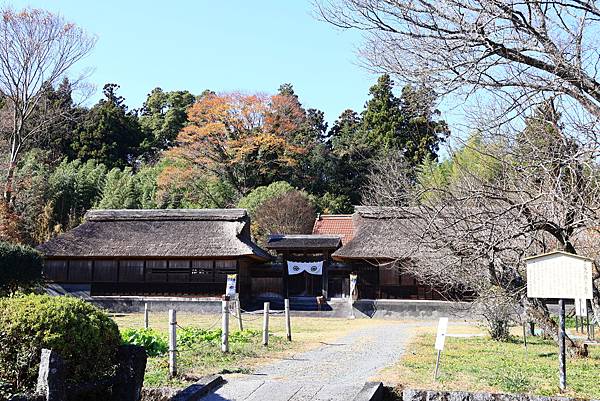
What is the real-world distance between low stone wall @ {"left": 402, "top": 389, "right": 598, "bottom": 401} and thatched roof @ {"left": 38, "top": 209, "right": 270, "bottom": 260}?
20.8 m

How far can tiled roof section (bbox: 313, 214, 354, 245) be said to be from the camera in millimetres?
35406

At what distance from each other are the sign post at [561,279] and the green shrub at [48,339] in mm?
6121

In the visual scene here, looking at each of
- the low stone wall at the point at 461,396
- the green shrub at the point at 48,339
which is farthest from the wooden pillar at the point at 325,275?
the green shrub at the point at 48,339

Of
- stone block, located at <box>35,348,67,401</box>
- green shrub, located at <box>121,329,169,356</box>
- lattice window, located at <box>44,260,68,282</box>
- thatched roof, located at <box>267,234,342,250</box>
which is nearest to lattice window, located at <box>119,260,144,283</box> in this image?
lattice window, located at <box>44,260,68,282</box>

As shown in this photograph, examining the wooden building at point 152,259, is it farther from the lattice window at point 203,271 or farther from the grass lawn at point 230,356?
the grass lawn at point 230,356

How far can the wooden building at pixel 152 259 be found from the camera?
28312 millimetres

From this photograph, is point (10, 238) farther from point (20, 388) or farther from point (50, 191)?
point (20, 388)

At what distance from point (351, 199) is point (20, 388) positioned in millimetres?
36919

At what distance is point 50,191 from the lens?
38406 millimetres

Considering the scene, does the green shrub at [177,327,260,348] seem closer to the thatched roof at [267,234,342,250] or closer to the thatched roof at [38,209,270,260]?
the thatched roof at [38,209,270,260]

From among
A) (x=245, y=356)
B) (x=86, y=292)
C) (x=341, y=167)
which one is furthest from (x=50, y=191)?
(x=245, y=356)

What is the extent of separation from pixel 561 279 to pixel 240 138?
1270 inches

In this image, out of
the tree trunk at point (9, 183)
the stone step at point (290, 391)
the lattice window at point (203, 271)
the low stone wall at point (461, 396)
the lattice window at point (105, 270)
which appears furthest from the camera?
the tree trunk at point (9, 183)

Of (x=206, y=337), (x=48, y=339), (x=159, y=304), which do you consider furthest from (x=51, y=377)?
(x=159, y=304)
